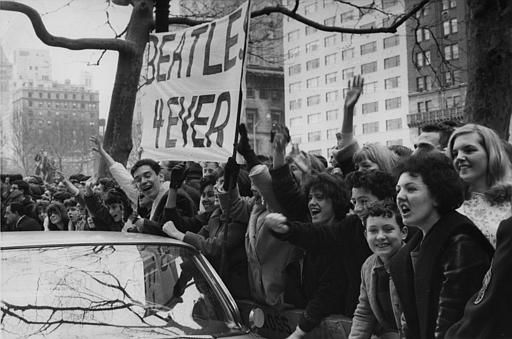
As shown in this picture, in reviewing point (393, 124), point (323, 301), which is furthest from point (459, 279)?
point (393, 124)

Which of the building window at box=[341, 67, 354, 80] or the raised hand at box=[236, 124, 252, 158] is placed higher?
the building window at box=[341, 67, 354, 80]

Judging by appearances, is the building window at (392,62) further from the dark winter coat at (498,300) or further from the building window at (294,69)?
the dark winter coat at (498,300)

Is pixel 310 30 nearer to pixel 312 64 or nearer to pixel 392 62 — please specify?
pixel 312 64

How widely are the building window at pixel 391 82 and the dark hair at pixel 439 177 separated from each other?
21.0 ft

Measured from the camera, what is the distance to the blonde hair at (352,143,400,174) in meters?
3.79

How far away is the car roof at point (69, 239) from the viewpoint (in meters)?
3.46

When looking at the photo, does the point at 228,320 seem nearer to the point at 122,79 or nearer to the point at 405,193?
the point at 405,193

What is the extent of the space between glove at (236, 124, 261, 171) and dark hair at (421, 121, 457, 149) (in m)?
1.31

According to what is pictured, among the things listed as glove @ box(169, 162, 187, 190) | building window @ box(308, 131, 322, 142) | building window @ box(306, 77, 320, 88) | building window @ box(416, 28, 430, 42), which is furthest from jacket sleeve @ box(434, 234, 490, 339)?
building window @ box(416, 28, 430, 42)

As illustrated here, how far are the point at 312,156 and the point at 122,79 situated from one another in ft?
22.9

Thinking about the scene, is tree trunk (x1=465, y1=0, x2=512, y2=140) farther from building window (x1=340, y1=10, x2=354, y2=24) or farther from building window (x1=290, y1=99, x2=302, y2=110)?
building window (x1=340, y1=10, x2=354, y2=24)

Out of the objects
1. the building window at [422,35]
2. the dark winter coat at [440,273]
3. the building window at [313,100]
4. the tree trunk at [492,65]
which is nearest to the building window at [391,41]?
the building window at [422,35]

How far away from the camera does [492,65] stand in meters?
6.16

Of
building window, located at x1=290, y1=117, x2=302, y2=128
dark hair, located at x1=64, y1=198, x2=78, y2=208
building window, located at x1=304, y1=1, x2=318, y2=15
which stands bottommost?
dark hair, located at x1=64, y1=198, x2=78, y2=208
